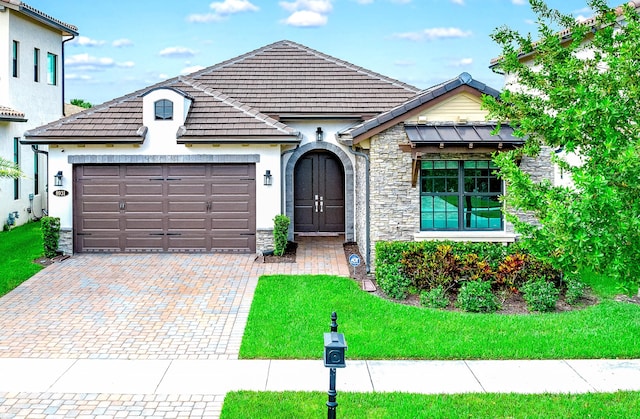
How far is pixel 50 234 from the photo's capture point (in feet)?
54.7

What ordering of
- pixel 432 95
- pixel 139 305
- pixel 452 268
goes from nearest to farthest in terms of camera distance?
pixel 139 305 → pixel 452 268 → pixel 432 95

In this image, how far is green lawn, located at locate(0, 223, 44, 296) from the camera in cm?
1422

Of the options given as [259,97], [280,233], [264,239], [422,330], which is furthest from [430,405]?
[259,97]

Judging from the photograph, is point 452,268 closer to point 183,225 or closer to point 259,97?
point 183,225

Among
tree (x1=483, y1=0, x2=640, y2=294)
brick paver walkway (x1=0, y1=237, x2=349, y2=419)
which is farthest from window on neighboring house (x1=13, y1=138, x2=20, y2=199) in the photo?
tree (x1=483, y1=0, x2=640, y2=294)

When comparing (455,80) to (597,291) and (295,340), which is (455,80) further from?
(295,340)

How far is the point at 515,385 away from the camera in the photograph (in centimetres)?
817

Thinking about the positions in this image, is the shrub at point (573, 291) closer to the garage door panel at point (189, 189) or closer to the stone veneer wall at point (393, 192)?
the stone veneer wall at point (393, 192)

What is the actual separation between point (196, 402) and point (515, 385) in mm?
3954

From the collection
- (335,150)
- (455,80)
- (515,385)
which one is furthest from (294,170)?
(515,385)

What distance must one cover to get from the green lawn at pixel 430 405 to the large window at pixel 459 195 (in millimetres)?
7072

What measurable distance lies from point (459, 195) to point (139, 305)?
726 cm

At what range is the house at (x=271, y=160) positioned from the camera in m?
14.5

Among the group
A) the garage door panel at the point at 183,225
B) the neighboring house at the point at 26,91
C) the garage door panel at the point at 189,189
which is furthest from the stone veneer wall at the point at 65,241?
the neighboring house at the point at 26,91
